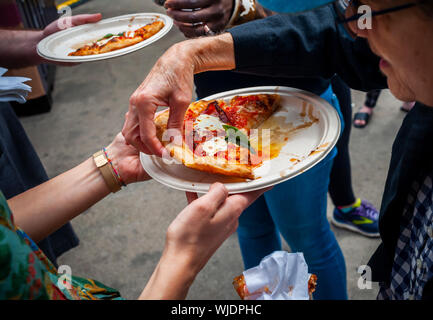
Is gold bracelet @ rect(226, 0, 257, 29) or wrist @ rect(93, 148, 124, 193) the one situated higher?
gold bracelet @ rect(226, 0, 257, 29)

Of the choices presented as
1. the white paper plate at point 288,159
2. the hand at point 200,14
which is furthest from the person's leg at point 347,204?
the hand at point 200,14

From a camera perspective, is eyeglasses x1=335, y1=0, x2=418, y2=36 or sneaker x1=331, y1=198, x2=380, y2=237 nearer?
eyeglasses x1=335, y1=0, x2=418, y2=36

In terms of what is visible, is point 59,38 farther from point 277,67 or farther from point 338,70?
point 338,70

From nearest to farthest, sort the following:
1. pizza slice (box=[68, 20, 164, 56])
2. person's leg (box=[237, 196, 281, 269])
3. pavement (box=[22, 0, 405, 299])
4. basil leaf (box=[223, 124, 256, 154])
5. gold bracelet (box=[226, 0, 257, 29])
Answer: basil leaf (box=[223, 124, 256, 154]) < gold bracelet (box=[226, 0, 257, 29]) < person's leg (box=[237, 196, 281, 269]) < pizza slice (box=[68, 20, 164, 56]) < pavement (box=[22, 0, 405, 299])

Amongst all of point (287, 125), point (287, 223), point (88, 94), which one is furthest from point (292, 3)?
point (88, 94)

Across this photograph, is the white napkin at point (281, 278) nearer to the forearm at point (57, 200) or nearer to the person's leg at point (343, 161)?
the forearm at point (57, 200)

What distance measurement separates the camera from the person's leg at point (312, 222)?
4.65 feet

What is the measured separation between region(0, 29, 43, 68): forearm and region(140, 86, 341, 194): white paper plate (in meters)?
0.96

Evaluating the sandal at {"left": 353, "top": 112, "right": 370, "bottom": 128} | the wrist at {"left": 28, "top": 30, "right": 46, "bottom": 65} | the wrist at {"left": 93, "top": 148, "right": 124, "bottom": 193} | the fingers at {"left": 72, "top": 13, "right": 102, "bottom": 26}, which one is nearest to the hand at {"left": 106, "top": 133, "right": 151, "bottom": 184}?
the wrist at {"left": 93, "top": 148, "right": 124, "bottom": 193}

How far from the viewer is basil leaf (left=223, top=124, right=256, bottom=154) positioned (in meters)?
1.26

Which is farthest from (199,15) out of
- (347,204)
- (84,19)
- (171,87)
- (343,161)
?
(347,204)

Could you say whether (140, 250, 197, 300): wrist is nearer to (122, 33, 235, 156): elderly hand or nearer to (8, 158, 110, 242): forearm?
(122, 33, 235, 156): elderly hand

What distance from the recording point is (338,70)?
4.13 ft

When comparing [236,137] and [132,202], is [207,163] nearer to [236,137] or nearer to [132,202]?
[236,137]
